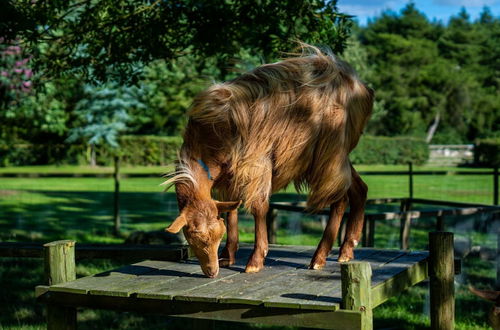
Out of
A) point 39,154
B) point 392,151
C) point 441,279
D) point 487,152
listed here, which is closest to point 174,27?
point 441,279

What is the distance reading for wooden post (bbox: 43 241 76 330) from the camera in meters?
4.46

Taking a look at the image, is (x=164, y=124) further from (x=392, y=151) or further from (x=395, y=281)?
(x=395, y=281)

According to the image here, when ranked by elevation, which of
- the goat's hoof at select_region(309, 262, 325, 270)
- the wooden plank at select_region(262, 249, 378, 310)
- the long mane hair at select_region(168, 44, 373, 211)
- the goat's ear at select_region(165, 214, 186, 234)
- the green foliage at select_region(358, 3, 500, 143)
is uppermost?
the green foliage at select_region(358, 3, 500, 143)

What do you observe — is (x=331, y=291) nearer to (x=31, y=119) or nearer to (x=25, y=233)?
(x=25, y=233)

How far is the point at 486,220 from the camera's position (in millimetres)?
13797

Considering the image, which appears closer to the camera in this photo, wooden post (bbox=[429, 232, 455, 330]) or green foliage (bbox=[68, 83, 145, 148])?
wooden post (bbox=[429, 232, 455, 330])

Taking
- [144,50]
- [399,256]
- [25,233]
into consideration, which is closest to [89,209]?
[25,233]

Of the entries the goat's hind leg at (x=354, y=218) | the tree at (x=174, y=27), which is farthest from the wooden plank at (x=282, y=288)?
the tree at (x=174, y=27)

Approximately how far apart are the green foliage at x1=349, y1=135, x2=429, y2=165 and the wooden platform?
120 feet

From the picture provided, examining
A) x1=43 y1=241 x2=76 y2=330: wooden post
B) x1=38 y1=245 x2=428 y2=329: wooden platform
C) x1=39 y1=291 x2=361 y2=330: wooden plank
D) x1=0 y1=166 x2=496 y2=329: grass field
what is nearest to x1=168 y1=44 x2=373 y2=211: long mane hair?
x1=38 y1=245 x2=428 y2=329: wooden platform

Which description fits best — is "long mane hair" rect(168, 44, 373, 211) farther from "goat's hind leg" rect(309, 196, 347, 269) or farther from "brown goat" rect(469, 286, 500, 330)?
"brown goat" rect(469, 286, 500, 330)

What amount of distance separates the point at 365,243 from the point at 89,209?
38.2 feet

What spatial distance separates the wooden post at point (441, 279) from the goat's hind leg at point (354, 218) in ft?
1.80

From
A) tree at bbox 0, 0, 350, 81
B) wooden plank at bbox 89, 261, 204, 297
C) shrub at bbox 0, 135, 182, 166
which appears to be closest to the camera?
wooden plank at bbox 89, 261, 204, 297
